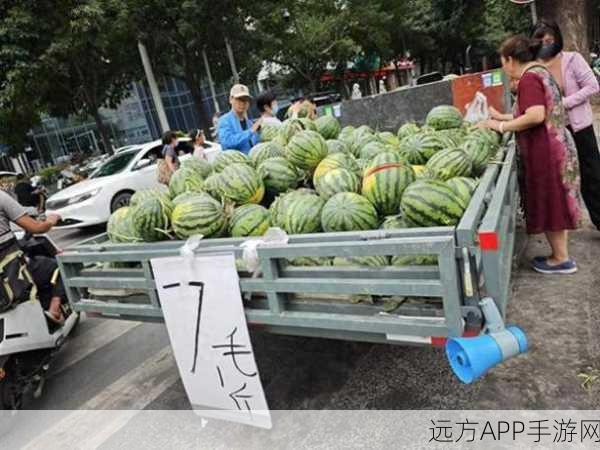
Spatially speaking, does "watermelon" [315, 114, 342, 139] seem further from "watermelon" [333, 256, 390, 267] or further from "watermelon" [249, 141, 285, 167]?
"watermelon" [333, 256, 390, 267]

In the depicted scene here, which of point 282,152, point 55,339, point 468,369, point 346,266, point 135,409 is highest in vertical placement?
point 282,152

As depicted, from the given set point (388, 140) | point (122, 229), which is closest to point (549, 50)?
point (388, 140)

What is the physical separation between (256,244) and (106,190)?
8.39 metres

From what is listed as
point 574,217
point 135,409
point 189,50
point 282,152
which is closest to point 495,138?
point 574,217

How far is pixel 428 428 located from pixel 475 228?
50.7 inches

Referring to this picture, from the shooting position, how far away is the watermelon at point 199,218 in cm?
279

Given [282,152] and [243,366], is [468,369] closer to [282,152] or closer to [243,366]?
[243,366]

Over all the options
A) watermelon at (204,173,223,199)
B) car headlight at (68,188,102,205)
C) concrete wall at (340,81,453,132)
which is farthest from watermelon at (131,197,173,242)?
car headlight at (68,188,102,205)

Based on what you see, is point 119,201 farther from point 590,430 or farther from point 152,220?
point 590,430

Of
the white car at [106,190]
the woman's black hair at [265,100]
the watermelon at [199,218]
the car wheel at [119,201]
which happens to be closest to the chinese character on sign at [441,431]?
the watermelon at [199,218]

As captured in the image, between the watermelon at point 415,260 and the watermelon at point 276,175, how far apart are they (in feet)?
4.19

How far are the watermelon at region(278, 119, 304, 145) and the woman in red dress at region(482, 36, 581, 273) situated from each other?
1557 millimetres

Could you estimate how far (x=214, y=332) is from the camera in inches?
101

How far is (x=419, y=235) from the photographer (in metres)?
2.01
